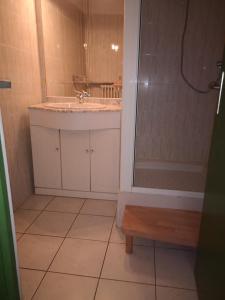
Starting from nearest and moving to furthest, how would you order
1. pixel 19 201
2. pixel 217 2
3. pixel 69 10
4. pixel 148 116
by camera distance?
1. pixel 217 2
2. pixel 148 116
3. pixel 19 201
4. pixel 69 10

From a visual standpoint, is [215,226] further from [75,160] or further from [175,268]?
[75,160]

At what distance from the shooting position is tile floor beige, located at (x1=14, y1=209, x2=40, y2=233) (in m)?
1.78

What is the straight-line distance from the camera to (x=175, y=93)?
1.78 meters

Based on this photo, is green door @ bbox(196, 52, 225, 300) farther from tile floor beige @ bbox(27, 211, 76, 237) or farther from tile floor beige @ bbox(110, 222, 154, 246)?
tile floor beige @ bbox(27, 211, 76, 237)

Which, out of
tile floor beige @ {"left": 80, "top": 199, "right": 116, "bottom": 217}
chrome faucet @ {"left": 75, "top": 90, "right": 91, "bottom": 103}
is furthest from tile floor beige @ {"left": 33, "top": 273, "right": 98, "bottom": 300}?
chrome faucet @ {"left": 75, "top": 90, "right": 91, "bottom": 103}

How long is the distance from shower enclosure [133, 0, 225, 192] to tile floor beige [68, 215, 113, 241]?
1.40 ft

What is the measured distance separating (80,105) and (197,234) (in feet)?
4.95

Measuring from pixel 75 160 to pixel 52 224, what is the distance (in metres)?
0.60

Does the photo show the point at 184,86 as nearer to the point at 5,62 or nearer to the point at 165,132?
the point at 165,132

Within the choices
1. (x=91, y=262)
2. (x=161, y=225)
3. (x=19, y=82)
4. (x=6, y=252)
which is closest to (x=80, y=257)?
(x=91, y=262)

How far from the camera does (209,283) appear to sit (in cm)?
103

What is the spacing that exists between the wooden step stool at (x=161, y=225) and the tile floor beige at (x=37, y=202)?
34.1 inches

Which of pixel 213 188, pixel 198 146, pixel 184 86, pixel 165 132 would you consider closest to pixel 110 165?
pixel 165 132

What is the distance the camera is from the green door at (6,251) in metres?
0.85
